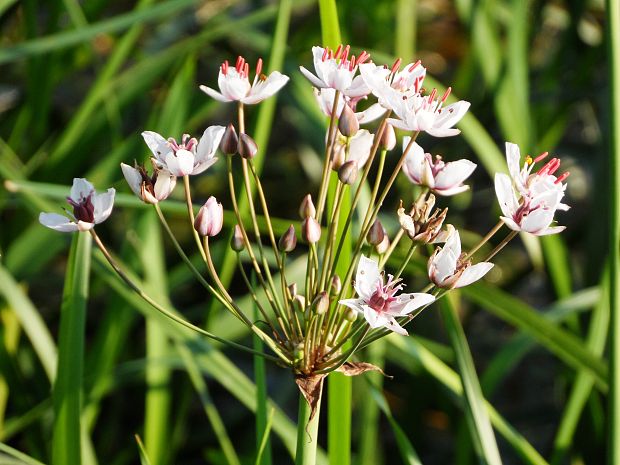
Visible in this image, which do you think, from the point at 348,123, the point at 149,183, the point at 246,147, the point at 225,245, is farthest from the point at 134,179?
the point at 225,245

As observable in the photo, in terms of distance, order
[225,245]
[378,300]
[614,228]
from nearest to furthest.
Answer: [378,300]
[614,228]
[225,245]

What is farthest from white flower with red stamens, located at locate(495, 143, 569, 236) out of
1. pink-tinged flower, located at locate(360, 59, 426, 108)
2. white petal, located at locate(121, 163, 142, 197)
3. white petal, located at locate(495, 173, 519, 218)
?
white petal, located at locate(121, 163, 142, 197)

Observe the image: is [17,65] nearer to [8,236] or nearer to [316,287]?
[8,236]

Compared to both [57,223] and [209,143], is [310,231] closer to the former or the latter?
[209,143]

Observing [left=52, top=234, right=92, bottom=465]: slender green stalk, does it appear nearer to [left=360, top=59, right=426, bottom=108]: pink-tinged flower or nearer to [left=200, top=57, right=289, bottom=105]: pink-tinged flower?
[left=200, top=57, right=289, bottom=105]: pink-tinged flower

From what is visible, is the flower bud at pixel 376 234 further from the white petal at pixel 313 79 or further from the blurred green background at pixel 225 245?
the blurred green background at pixel 225 245

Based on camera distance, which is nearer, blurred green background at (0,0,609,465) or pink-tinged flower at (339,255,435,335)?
pink-tinged flower at (339,255,435,335)
